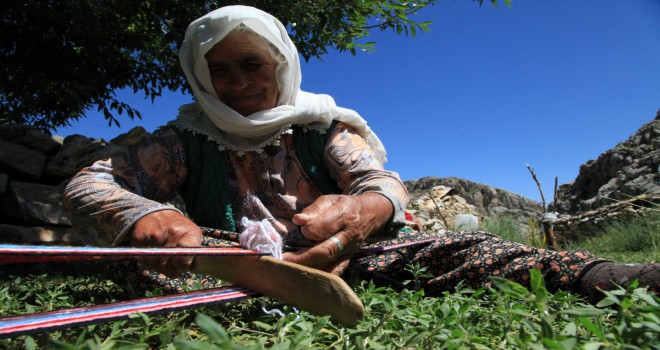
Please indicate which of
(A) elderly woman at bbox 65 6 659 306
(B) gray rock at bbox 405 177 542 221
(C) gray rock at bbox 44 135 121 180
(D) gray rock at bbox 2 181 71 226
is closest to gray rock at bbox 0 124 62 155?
(C) gray rock at bbox 44 135 121 180

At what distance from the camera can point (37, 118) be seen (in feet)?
17.7

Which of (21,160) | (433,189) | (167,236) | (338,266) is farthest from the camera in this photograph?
(433,189)

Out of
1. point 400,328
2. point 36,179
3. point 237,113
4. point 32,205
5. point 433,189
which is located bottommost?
point 400,328

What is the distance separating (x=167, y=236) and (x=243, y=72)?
939mm

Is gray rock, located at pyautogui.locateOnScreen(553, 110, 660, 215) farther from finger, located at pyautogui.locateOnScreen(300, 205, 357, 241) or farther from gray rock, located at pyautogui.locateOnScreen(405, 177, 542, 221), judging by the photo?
finger, located at pyautogui.locateOnScreen(300, 205, 357, 241)

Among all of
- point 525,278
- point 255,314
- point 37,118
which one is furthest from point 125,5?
point 525,278

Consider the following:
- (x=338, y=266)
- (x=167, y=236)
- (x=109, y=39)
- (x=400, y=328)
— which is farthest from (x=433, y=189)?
(x=400, y=328)

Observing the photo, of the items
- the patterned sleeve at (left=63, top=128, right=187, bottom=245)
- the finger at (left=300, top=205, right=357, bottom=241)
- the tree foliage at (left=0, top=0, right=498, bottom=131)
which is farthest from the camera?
the tree foliage at (left=0, top=0, right=498, bottom=131)

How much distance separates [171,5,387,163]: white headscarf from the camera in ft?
6.49

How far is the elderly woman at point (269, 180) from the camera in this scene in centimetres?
165

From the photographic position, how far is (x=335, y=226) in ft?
5.03

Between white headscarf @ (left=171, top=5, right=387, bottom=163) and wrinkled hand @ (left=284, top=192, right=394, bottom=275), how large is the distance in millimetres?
636

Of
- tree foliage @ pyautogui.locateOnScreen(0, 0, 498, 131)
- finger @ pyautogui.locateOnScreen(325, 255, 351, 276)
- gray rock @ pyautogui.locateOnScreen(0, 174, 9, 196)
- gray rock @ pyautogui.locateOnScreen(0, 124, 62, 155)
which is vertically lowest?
finger @ pyautogui.locateOnScreen(325, 255, 351, 276)

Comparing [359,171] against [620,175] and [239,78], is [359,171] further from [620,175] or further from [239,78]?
[620,175]
